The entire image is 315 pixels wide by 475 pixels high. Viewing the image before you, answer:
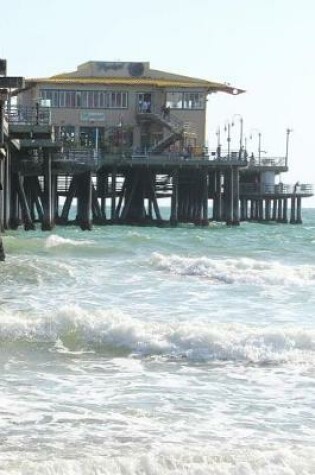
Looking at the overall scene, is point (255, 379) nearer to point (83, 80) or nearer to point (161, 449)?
point (161, 449)

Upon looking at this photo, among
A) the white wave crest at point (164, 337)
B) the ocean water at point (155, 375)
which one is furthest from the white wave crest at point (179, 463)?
the white wave crest at point (164, 337)

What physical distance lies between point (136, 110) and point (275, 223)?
17.9 metres

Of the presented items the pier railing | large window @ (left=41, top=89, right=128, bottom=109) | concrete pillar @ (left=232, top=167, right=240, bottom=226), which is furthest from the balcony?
large window @ (left=41, top=89, right=128, bottom=109)

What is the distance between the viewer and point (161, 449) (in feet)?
27.1

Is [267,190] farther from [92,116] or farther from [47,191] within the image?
[47,191]

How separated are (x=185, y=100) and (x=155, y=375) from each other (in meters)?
48.6

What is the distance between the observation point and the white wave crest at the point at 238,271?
2267cm

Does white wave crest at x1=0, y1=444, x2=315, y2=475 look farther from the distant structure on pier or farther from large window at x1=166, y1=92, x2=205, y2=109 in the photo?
large window at x1=166, y1=92, x2=205, y2=109

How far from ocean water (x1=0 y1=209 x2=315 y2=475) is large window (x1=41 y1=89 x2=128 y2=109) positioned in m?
36.2

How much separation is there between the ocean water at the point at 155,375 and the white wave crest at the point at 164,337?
2 centimetres

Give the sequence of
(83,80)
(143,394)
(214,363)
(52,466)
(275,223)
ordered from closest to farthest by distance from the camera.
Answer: (52,466)
(143,394)
(214,363)
(83,80)
(275,223)

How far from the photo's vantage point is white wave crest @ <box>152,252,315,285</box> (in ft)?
74.4

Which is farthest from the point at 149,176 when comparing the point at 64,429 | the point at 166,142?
the point at 64,429

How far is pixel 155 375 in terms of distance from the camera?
11219 mm
